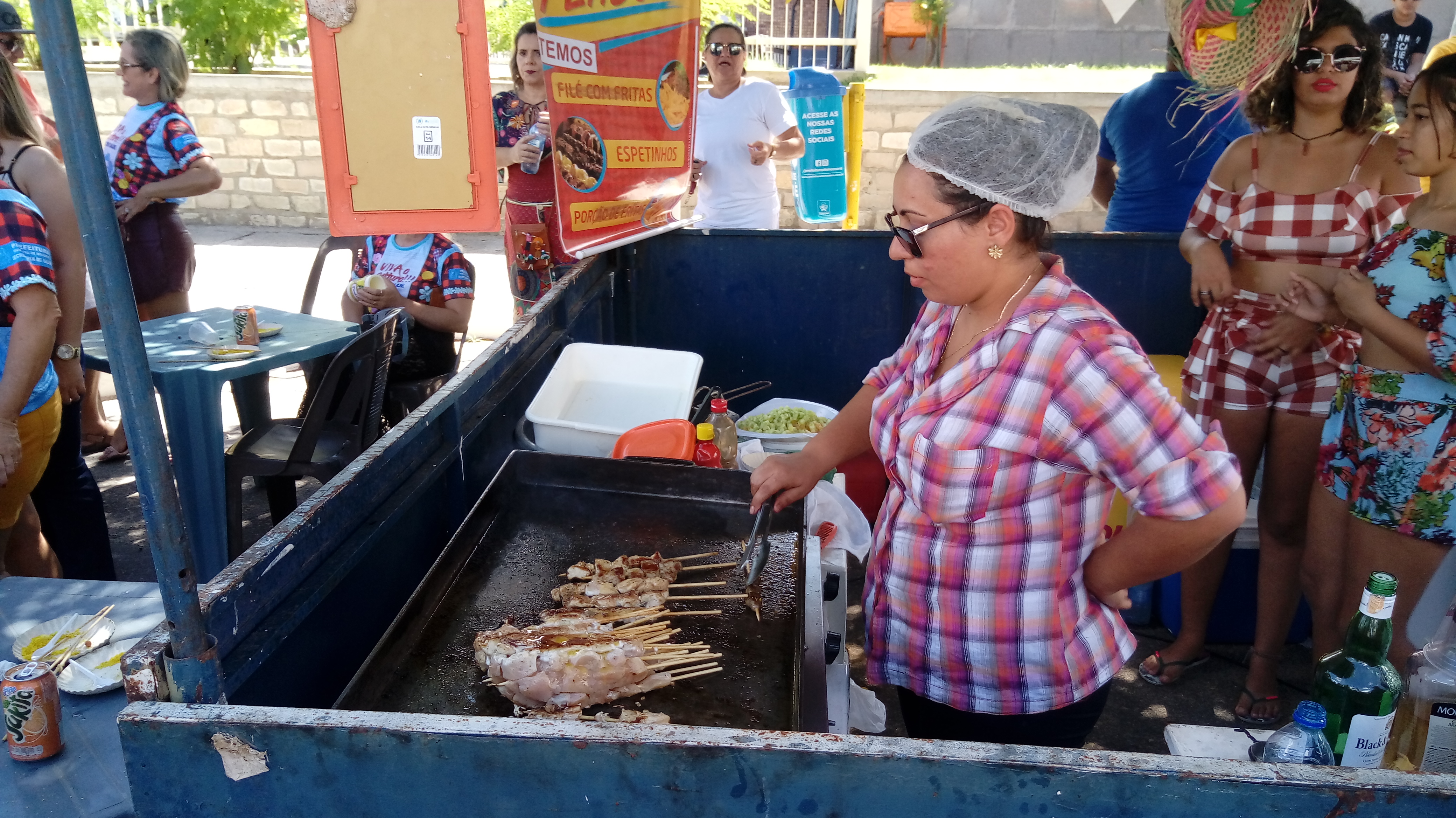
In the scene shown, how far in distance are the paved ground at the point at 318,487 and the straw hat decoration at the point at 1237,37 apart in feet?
7.12

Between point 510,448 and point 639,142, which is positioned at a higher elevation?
point 639,142

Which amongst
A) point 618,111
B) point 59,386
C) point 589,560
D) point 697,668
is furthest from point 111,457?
point 697,668

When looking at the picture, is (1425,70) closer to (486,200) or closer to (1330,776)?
(1330,776)

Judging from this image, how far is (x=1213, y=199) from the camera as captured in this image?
3.51 m

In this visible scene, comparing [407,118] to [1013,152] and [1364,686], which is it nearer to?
[1013,152]

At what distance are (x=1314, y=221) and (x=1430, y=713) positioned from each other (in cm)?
204

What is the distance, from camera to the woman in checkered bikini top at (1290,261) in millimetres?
3168

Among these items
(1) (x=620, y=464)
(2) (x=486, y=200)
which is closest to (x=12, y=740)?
(1) (x=620, y=464)

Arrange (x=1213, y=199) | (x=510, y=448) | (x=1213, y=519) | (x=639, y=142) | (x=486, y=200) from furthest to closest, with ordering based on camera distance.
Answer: (x=639, y=142) → (x=1213, y=199) → (x=510, y=448) → (x=486, y=200) → (x=1213, y=519)

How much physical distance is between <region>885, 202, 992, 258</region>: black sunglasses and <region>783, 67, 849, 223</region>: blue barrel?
7340mm

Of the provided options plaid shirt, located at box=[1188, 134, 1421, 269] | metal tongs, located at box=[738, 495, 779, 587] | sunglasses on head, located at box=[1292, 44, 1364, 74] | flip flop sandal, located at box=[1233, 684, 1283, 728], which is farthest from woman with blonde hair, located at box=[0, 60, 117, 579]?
flip flop sandal, located at box=[1233, 684, 1283, 728]

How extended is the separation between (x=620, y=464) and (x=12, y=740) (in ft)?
4.62

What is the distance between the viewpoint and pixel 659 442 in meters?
2.83

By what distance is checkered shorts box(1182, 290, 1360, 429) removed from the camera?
3264 millimetres
